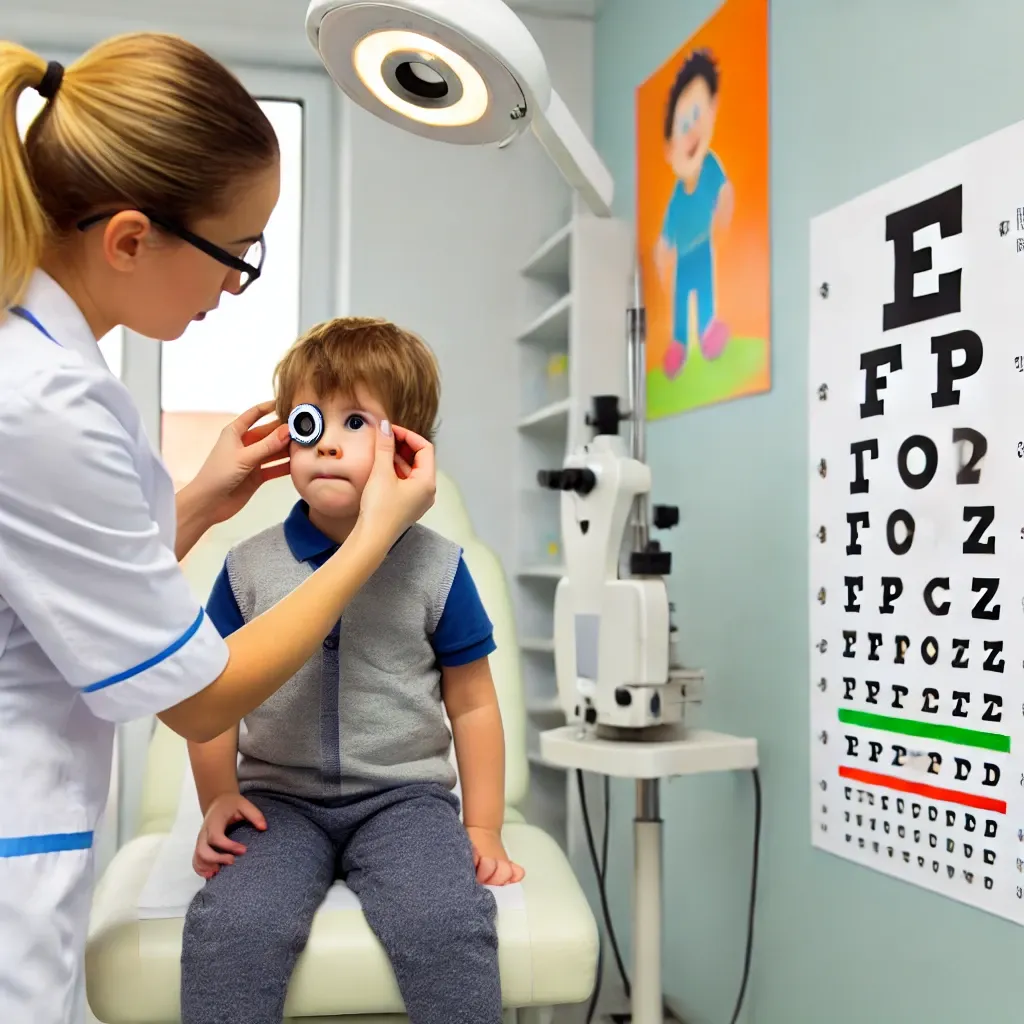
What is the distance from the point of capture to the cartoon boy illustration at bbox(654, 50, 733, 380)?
1935mm

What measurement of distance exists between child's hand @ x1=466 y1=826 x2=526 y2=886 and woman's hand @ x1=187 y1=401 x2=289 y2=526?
44 cm

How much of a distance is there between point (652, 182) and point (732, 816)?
3.84 ft

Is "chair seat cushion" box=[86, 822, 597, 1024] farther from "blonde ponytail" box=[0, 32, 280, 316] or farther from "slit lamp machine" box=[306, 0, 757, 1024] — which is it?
"blonde ponytail" box=[0, 32, 280, 316]

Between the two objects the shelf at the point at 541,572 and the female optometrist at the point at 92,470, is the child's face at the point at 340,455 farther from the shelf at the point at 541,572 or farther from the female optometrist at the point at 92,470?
the shelf at the point at 541,572

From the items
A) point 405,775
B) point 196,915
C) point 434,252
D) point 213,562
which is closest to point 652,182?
point 434,252

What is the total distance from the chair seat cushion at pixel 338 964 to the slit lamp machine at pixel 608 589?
45 centimetres

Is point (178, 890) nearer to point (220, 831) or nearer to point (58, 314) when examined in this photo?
point (220, 831)

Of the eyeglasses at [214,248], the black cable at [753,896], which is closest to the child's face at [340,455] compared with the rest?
the eyeglasses at [214,248]

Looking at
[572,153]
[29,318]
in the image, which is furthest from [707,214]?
[29,318]

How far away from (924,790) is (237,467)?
868 mm

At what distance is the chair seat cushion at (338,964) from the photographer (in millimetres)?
1022

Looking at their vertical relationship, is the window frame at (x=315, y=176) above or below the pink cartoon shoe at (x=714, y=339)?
above

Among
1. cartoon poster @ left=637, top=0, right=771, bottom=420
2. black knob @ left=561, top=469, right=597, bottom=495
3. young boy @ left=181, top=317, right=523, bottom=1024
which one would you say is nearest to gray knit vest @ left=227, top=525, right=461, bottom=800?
young boy @ left=181, top=317, right=523, bottom=1024

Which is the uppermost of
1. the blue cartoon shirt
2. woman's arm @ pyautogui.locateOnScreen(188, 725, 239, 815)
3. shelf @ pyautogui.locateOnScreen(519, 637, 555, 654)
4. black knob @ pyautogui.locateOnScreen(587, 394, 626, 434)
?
the blue cartoon shirt
